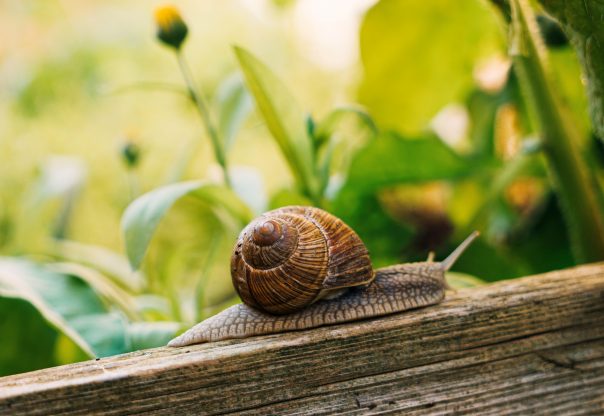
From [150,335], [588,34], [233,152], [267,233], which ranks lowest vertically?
[233,152]

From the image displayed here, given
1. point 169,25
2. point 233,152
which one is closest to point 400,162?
point 169,25

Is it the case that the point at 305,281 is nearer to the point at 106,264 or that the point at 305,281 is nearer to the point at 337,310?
the point at 337,310

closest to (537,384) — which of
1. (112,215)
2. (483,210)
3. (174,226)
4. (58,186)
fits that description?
(483,210)

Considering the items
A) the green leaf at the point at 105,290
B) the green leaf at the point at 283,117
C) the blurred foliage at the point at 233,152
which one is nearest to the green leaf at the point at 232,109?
the blurred foliage at the point at 233,152

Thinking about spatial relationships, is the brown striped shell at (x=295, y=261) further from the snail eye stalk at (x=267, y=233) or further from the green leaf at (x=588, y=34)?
the green leaf at (x=588, y=34)

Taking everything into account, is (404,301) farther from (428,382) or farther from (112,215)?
(112,215)

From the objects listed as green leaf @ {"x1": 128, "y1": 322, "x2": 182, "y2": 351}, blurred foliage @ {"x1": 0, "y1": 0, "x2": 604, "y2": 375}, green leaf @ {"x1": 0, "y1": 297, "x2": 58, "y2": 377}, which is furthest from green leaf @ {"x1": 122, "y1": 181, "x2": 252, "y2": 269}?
green leaf @ {"x1": 0, "y1": 297, "x2": 58, "y2": 377}

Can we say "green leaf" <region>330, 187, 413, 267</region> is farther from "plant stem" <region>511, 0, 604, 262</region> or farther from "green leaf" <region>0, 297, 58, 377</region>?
"green leaf" <region>0, 297, 58, 377</region>
